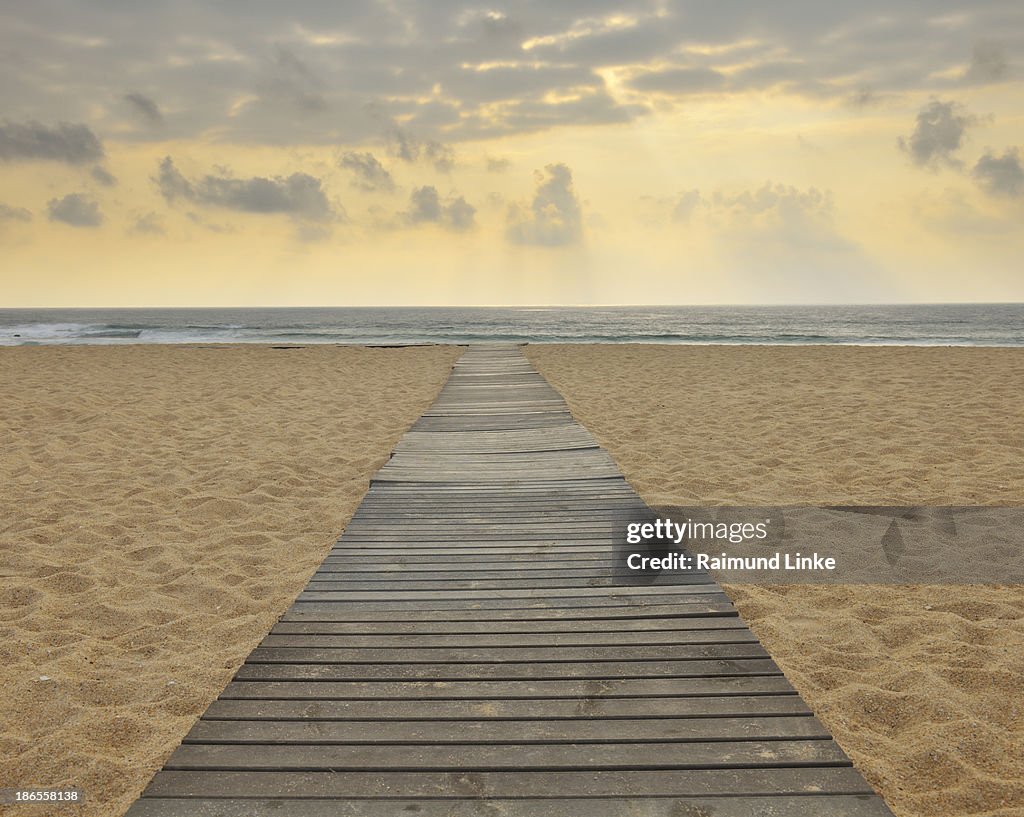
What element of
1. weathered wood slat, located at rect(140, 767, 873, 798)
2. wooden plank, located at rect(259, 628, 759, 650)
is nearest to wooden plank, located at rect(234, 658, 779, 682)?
wooden plank, located at rect(259, 628, 759, 650)

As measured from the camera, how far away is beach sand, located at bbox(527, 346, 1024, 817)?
2295 mm

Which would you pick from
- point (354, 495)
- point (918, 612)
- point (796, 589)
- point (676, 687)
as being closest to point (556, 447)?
point (354, 495)

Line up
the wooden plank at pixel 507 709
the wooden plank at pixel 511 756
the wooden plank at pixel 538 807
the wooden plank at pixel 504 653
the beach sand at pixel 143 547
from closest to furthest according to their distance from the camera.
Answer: the wooden plank at pixel 538 807 < the wooden plank at pixel 511 756 < the wooden plank at pixel 507 709 < the wooden plank at pixel 504 653 < the beach sand at pixel 143 547

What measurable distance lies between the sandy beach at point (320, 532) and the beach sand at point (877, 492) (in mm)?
14

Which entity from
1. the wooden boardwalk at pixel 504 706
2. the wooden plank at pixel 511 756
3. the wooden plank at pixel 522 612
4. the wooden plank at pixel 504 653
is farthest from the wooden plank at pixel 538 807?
the wooden plank at pixel 522 612

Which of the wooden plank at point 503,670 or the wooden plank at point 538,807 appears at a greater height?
the wooden plank at point 538,807

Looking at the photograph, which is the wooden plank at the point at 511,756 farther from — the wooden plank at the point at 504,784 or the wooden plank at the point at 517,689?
the wooden plank at the point at 517,689

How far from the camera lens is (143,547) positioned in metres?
4.20

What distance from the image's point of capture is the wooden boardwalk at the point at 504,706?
5.55 feet

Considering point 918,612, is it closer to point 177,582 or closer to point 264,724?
point 264,724

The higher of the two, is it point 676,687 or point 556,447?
point 676,687

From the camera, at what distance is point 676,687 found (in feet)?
7.02

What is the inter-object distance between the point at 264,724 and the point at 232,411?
25.2 feet

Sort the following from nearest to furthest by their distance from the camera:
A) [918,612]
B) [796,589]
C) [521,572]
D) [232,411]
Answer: [521,572] < [918,612] < [796,589] < [232,411]
